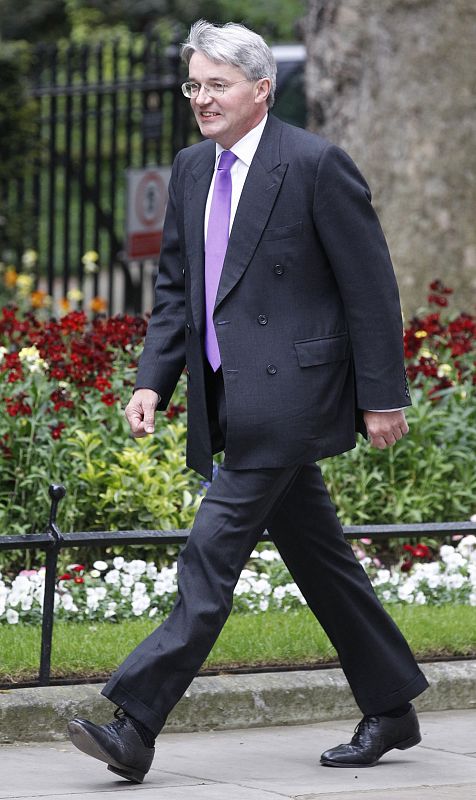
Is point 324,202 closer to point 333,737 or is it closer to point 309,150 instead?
point 309,150

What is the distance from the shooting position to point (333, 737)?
478 cm

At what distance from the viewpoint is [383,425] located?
412 cm

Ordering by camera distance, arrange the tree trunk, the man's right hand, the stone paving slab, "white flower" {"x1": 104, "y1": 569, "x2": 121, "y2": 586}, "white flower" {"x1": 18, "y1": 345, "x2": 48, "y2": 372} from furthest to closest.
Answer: the tree trunk
"white flower" {"x1": 18, "y1": 345, "x2": 48, "y2": 372}
"white flower" {"x1": 104, "y1": 569, "x2": 121, "y2": 586}
the stone paving slab
the man's right hand

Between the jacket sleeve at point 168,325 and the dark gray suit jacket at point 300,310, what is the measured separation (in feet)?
0.53

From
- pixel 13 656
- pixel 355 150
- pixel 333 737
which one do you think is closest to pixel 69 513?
pixel 13 656

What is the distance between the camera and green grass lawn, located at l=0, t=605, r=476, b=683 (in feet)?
16.0

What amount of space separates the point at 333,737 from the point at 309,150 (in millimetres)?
1772

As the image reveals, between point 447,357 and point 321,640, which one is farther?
point 447,357

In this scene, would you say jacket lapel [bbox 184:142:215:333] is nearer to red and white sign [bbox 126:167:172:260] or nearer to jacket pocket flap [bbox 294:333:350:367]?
jacket pocket flap [bbox 294:333:350:367]

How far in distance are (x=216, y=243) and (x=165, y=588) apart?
6.07 feet

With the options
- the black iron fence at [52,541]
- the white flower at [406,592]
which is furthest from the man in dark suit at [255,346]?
the white flower at [406,592]

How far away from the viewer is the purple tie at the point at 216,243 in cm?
413

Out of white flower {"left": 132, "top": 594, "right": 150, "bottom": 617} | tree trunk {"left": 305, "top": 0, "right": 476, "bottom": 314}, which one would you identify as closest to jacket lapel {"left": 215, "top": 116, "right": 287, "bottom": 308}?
white flower {"left": 132, "top": 594, "right": 150, "bottom": 617}

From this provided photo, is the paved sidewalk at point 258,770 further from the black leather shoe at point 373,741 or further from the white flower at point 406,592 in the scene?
the white flower at point 406,592
